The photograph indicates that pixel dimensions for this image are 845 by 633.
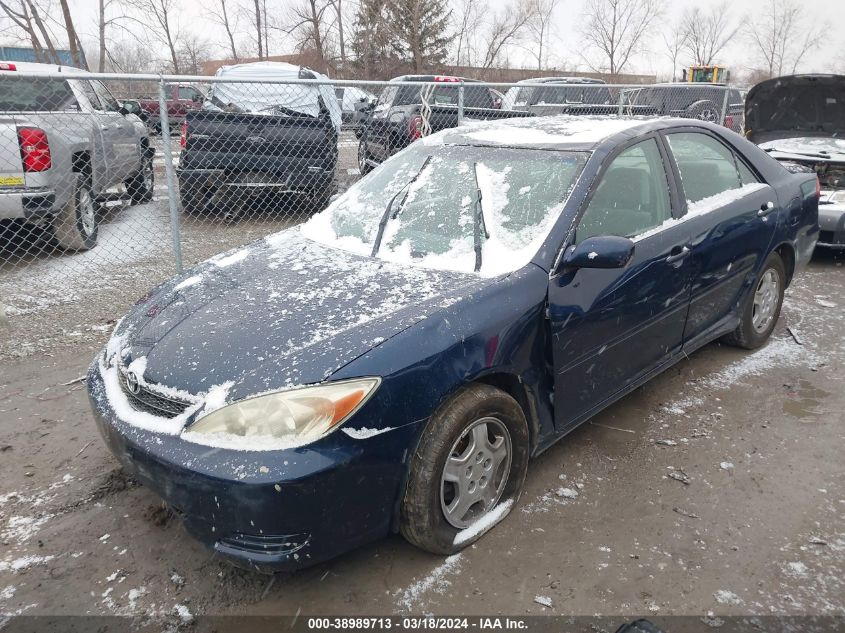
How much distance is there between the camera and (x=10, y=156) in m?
5.48

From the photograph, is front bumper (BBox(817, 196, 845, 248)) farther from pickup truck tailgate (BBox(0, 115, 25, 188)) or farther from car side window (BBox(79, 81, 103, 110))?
car side window (BBox(79, 81, 103, 110))

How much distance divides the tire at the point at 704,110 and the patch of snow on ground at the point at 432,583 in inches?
438

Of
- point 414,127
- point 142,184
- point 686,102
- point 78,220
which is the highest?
point 686,102

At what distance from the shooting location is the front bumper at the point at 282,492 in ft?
6.61

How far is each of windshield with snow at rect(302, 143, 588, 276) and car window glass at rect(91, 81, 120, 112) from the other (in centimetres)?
552

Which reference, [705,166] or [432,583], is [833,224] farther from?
[432,583]

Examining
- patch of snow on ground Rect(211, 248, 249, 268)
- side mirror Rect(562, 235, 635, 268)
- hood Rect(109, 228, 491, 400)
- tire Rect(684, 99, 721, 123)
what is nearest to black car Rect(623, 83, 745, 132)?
tire Rect(684, 99, 721, 123)

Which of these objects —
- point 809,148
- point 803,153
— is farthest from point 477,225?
point 809,148

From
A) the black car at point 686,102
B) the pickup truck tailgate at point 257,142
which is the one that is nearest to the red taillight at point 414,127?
the pickup truck tailgate at point 257,142

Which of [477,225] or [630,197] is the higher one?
[630,197]

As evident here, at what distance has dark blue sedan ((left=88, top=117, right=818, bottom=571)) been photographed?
82.6 inches

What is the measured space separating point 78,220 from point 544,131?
5233 millimetres

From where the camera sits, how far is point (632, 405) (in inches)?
148

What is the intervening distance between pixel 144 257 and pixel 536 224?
542 cm
